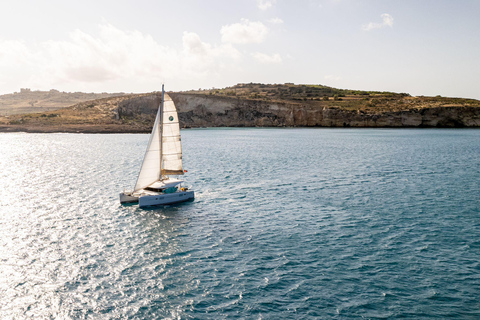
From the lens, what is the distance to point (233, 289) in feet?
60.9

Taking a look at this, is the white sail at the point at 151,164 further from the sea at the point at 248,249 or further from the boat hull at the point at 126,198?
the sea at the point at 248,249

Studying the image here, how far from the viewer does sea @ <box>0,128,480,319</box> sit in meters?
17.2

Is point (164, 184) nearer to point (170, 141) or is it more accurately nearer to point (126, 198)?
point (126, 198)

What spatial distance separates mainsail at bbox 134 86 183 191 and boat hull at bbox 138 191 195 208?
2232mm

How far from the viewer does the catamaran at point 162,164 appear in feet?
116

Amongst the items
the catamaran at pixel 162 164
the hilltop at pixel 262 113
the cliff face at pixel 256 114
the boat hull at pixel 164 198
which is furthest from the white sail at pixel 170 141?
the hilltop at pixel 262 113

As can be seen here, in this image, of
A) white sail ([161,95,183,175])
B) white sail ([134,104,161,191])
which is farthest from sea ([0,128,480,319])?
white sail ([161,95,183,175])

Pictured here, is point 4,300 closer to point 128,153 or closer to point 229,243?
point 229,243

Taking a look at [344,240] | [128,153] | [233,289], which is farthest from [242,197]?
[128,153]

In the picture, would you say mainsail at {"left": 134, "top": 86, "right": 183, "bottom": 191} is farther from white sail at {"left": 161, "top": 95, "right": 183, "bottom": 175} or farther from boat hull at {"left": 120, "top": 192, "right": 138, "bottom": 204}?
boat hull at {"left": 120, "top": 192, "right": 138, "bottom": 204}

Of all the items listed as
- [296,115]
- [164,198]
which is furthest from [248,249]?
[296,115]

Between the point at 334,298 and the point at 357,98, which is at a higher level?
the point at 357,98

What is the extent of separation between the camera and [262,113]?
15488cm

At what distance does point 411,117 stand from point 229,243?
13704 centimetres
